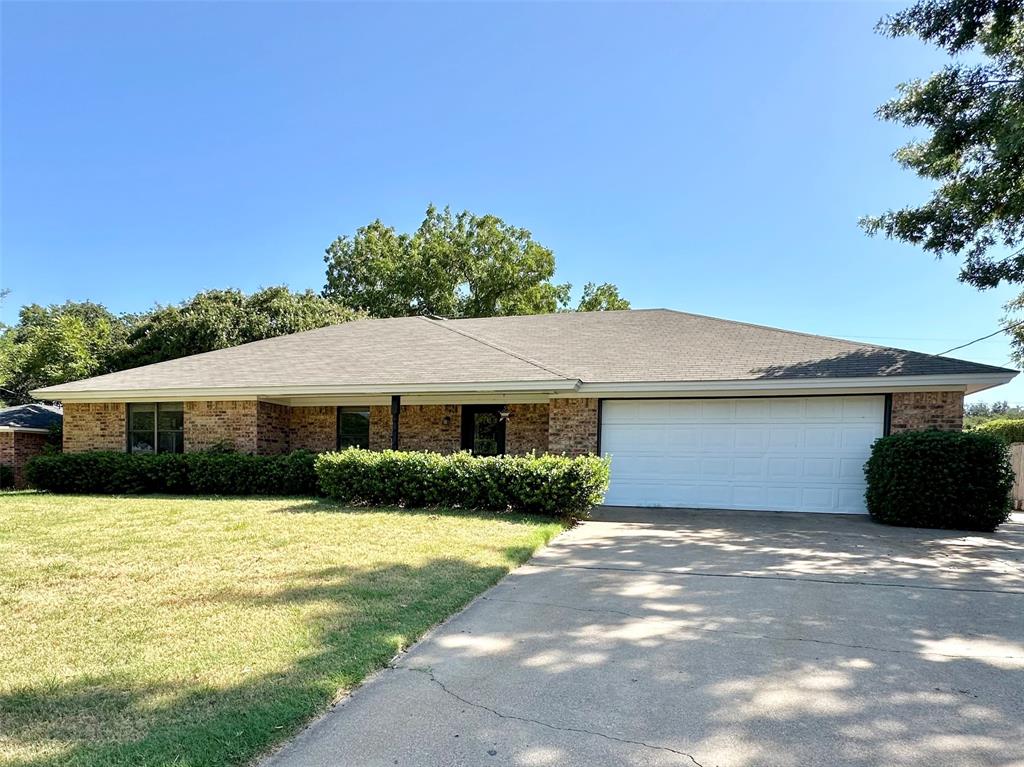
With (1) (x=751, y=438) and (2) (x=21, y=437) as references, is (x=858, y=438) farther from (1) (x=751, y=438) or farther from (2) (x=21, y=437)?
(2) (x=21, y=437)

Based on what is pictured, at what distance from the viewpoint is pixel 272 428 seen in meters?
13.9

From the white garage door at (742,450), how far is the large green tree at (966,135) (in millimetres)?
4050

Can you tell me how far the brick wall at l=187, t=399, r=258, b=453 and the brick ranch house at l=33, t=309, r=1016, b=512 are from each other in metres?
0.04

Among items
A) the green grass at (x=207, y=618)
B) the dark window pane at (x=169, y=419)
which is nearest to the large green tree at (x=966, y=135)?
the green grass at (x=207, y=618)

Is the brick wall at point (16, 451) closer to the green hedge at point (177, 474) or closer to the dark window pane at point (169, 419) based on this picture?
the green hedge at point (177, 474)

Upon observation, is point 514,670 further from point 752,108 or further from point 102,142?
point 102,142

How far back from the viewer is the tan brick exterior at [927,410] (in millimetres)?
10062

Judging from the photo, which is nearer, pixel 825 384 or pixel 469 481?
pixel 469 481

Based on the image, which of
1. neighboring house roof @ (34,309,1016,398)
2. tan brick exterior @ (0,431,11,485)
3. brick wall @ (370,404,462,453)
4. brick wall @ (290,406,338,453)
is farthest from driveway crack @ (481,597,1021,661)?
tan brick exterior @ (0,431,11,485)

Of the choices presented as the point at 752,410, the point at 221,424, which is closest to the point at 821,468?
the point at 752,410

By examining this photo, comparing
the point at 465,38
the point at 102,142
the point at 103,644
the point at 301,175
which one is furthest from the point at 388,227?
the point at 103,644

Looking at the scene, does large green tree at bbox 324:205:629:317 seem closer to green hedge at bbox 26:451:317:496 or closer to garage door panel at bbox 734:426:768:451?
green hedge at bbox 26:451:317:496

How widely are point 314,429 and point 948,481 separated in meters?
12.9

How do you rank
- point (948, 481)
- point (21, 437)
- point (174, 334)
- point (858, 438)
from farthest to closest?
point (174, 334)
point (21, 437)
point (858, 438)
point (948, 481)
